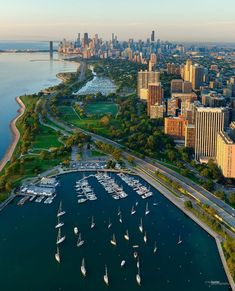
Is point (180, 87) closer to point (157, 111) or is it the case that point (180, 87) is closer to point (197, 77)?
point (197, 77)

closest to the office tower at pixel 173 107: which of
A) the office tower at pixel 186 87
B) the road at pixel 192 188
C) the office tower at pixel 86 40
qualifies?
the road at pixel 192 188

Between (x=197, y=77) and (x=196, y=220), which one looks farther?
(x=197, y=77)

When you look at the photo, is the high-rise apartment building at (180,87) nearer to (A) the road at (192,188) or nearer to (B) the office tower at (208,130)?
(A) the road at (192,188)

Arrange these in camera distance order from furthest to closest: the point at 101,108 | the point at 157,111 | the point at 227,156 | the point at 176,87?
the point at 176,87 < the point at 101,108 < the point at 157,111 < the point at 227,156

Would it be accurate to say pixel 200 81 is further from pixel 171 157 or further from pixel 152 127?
pixel 171 157

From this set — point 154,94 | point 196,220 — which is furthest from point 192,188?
point 154,94

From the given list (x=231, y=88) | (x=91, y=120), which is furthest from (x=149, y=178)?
(x=231, y=88)
